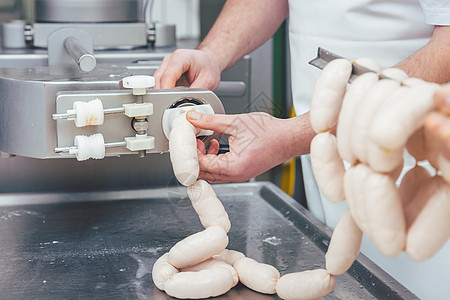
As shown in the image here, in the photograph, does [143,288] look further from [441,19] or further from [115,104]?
[441,19]

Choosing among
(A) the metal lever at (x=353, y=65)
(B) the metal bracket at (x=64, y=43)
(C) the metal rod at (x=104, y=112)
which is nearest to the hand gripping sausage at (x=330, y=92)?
(A) the metal lever at (x=353, y=65)

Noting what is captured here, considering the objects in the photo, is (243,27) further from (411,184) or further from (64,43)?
(411,184)

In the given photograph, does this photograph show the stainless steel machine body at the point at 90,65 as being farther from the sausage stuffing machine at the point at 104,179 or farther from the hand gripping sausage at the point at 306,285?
the hand gripping sausage at the point at 306,285

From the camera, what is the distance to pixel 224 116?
1019 mm

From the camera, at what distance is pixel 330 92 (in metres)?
0.70

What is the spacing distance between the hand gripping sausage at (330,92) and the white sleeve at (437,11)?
1.49ft

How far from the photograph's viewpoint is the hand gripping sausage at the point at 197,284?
915mm

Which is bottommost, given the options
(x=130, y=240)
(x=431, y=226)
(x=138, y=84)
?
(x=130, y=240)

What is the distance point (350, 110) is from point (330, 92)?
0.07 metres

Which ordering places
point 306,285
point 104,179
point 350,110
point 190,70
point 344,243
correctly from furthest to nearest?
point 104,179 < point 190,70 < point 306,285 < point 344,243 < point 350,110

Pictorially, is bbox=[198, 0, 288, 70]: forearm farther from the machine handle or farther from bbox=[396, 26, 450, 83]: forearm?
bbox=[396, 26, 450, 83]: forearm

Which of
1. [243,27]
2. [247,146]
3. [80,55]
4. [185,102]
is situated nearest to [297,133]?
[247,146]

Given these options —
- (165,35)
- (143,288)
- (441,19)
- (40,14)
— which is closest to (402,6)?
(441,19)

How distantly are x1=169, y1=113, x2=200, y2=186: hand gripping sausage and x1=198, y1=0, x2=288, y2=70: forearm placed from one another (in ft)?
1.92
